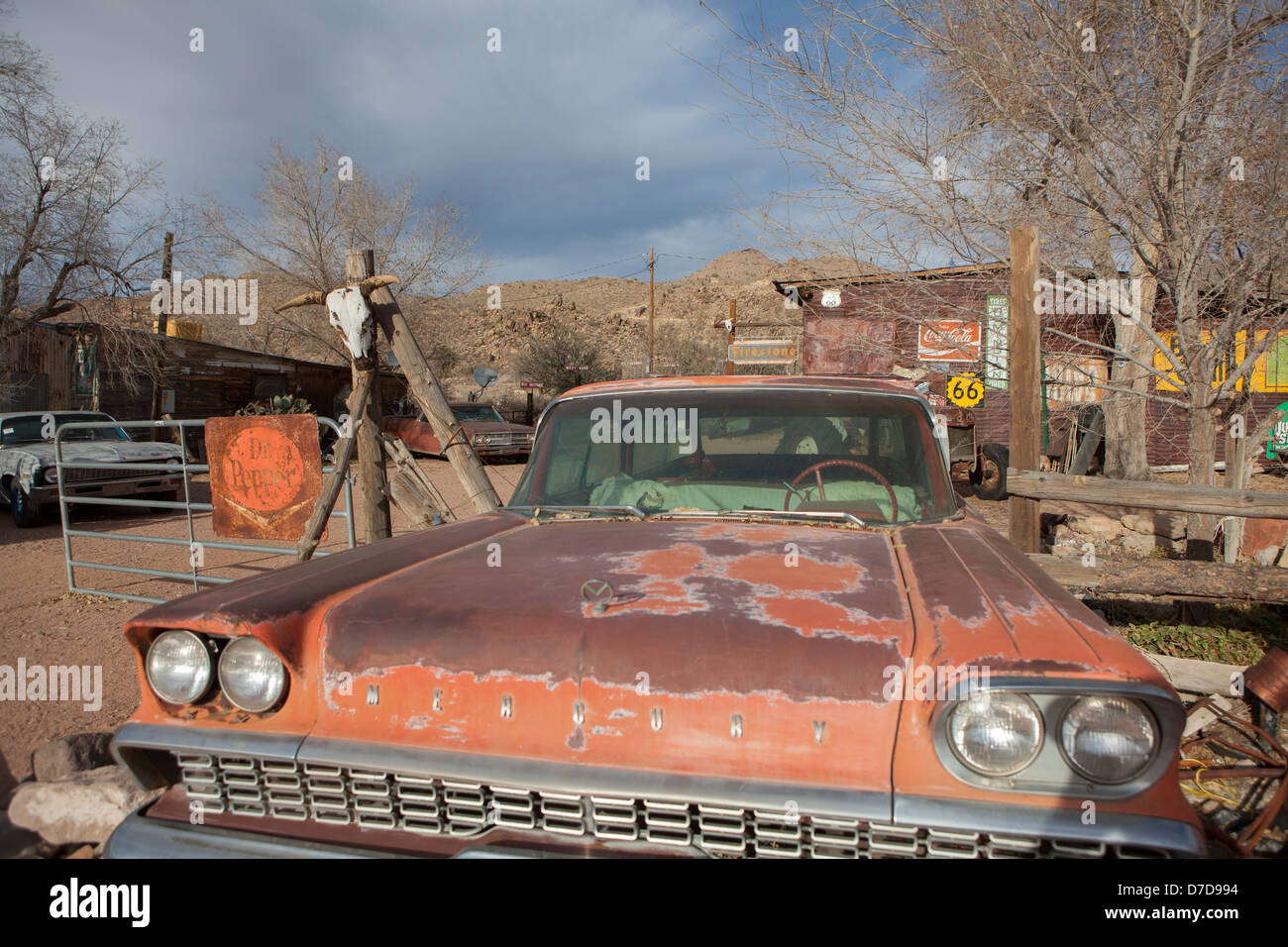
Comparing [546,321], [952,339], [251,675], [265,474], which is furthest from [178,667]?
[546,321]

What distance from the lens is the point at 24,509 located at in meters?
10.4

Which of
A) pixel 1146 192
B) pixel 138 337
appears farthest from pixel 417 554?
pixel 138 337

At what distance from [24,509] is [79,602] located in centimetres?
537

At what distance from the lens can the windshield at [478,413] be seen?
19.9m

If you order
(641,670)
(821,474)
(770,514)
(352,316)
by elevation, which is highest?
(352,316)

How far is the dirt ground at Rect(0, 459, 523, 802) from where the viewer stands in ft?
13.5

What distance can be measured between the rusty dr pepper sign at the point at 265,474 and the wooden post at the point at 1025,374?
4.40 m

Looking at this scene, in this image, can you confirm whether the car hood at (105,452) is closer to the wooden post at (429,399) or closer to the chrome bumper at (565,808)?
the wooden post at (429,399)

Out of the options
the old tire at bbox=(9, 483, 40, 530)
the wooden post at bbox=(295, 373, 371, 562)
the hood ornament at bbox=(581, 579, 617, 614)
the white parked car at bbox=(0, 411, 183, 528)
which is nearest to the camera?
the hood ornament at bbox=(581, 579, 617, 614)

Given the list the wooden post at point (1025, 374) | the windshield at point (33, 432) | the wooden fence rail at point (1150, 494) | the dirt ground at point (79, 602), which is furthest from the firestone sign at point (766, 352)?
the wooden fence rail at point (1150, 494)

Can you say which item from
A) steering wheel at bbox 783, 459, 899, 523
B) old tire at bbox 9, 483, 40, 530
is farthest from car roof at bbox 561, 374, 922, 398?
old tire at bbox 9, 483, 40, 530

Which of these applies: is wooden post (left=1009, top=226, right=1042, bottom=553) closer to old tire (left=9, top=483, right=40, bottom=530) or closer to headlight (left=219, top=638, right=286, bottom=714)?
headlight (left=219, top=638, right=286, bottom=714)

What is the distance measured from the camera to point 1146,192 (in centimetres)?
526

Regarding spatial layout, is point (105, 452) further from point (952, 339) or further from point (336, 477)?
point (952, 339)
